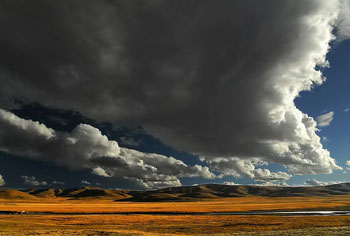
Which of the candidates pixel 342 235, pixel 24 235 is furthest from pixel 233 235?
pixel 24 235

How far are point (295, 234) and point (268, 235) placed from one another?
3.88 m

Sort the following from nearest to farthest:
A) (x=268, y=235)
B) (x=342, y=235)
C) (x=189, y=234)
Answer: (x=342, y=235), (x=268, y=235), (x=189, y=234)

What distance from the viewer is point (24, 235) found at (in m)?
36.7

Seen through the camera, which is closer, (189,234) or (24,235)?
(24,235)

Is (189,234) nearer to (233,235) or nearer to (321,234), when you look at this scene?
(233,235)

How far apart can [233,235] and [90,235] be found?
20408mm

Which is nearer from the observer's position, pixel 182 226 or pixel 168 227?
pixel 168 227

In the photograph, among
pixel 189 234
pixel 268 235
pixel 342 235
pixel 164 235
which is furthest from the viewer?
pixel 189 234

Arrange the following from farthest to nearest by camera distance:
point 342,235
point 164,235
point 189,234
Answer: point 189,234 < point 164,235 < point 342,235

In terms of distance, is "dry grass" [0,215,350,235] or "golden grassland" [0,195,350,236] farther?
"dry grass" [0,215,350,235]

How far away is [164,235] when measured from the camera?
126 ft

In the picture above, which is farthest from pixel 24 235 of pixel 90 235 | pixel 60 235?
pixel 90 235

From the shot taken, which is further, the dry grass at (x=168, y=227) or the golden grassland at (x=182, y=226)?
the dry grass at (x=168, y=227)

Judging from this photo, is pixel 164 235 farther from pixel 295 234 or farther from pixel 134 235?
pixel 295 234
